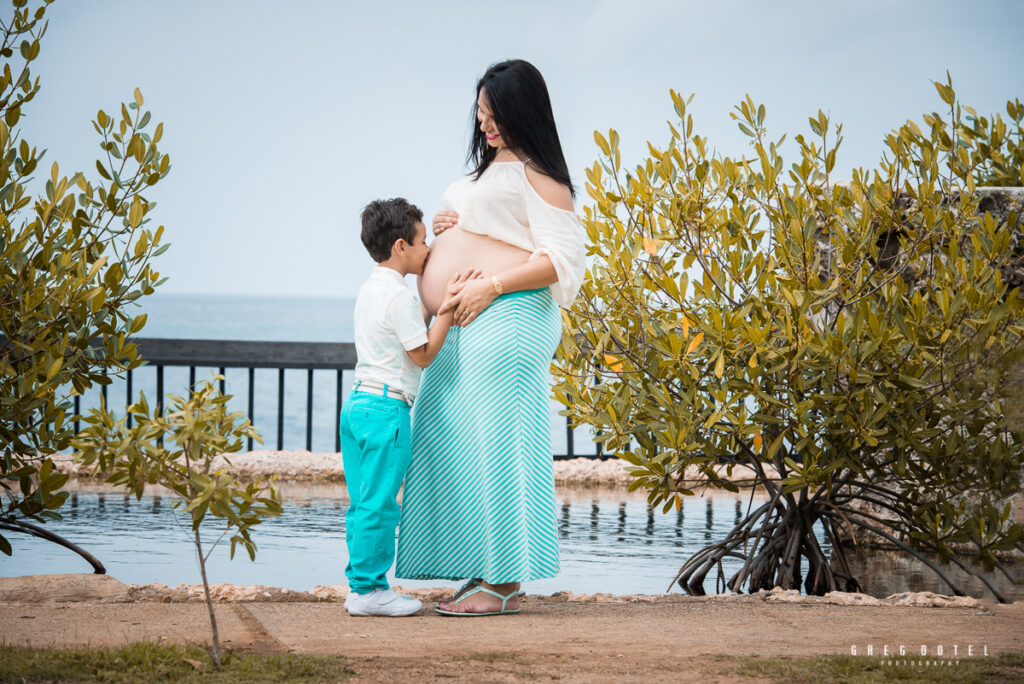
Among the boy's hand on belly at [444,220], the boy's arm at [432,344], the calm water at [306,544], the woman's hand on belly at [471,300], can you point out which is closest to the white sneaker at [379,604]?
the boy's arm at [432,344]

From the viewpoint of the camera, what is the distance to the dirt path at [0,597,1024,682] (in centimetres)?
206

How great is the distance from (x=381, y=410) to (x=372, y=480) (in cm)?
20

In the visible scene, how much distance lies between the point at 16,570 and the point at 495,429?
2.25 metres

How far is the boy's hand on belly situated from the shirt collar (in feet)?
0.75

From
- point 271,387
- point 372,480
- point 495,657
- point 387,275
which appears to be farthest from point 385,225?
point 271,387

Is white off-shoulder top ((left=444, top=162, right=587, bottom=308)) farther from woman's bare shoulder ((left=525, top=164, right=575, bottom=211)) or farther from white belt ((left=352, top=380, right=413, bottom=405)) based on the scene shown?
white belt ((left=352, top=380, right=413, bottom=405))

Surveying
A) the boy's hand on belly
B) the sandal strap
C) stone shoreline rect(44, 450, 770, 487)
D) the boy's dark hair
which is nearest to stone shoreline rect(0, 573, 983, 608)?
the sandal strap

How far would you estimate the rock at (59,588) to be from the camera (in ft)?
9.77

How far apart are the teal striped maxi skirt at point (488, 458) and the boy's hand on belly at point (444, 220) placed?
13.5 inches

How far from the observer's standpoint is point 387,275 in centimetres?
279

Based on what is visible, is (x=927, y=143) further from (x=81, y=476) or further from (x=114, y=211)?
(x=81, y=476)

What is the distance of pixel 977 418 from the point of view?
3.19 metres

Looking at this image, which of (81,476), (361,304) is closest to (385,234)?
(361,304)

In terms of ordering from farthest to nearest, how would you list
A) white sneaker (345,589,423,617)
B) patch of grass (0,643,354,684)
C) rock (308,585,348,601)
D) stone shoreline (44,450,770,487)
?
1. stone shoreline (44,450,770,487)
2. rock (308,585,348,601)
3. white sneaker (345,589,423,617)
4. patch of grass (0,643,354,684)
